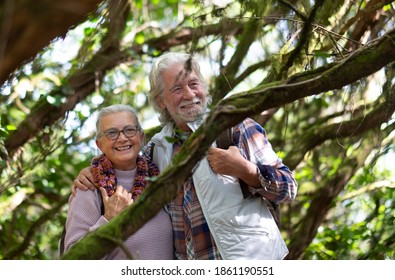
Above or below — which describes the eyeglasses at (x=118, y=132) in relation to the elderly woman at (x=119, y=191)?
above

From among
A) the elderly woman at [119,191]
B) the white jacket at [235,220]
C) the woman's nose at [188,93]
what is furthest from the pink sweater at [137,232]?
the woman's nose at [188,93]

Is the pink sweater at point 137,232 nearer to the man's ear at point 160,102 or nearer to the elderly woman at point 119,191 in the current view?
the elderly woman at point 119,191

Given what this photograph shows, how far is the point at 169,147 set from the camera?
3.97 meters

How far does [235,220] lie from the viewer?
11.7 ft

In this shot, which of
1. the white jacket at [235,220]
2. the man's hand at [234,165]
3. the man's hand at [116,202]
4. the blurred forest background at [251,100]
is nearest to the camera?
the blurred forest background at [251,100]

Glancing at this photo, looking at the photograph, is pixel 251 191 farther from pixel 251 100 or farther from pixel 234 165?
pixel 251 100

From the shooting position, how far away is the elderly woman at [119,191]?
12.3 feet

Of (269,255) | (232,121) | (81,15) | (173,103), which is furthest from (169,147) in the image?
(81,15)

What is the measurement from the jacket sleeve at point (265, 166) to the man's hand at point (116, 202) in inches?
24.8

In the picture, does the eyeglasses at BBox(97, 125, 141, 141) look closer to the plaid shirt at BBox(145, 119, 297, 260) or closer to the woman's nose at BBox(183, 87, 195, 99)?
the woman's nose at BBox(183, 87, 195, 99)

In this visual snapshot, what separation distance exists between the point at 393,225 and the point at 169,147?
286cm

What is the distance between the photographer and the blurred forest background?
2820 mm

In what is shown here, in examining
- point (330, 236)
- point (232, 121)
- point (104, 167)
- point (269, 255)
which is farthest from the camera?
point (330, 236)

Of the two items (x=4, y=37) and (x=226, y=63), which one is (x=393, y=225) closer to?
(x=226, y=63)
